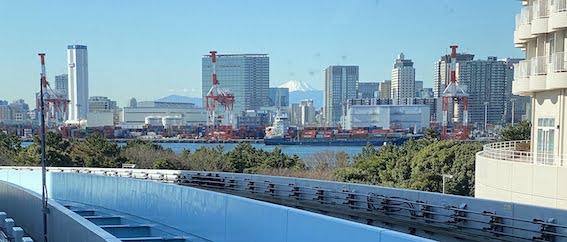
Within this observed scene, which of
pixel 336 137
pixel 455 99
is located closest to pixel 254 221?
pixel 455 99

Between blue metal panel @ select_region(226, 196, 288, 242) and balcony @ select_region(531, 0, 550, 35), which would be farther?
balcony @ select_region(531, 0, 550, 35)

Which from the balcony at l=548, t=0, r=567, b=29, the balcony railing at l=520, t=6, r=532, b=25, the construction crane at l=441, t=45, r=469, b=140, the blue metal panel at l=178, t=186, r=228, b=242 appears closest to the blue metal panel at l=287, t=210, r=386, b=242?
the blue metal panel at l=178, t=186, r=228, b=242

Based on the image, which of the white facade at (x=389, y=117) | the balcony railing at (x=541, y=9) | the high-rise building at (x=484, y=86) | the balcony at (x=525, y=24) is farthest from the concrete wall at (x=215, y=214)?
the white facade at (x=389, y=117)

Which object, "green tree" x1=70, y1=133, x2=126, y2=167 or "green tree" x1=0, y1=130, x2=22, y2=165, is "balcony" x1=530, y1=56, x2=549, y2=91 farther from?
"green tree" x1=0, y1=130, x2=22, y2=165

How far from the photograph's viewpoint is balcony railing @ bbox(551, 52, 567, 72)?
753 inches

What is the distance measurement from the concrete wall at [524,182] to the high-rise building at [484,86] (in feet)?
382

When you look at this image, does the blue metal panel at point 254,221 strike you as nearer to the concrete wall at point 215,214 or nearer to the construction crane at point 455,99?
the concrete wall at point 215,214

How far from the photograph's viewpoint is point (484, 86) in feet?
463

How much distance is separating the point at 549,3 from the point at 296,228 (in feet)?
51.6

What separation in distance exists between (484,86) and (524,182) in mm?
131065

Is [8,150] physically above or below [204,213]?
below

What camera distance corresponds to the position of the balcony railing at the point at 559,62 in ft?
62.7

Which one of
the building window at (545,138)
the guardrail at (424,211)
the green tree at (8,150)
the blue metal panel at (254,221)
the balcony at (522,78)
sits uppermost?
the balcony at (522,78)

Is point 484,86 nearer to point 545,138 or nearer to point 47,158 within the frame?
point 47,158
